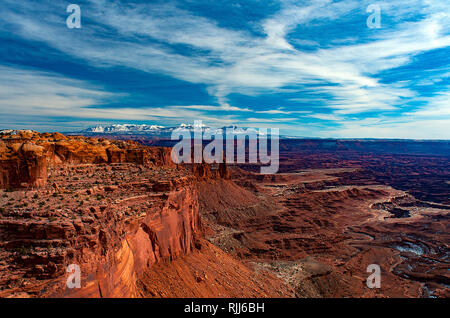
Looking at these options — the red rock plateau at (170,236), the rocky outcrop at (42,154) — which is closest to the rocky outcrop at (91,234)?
the red rock plateau at (170,236)

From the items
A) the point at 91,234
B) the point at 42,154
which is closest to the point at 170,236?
the point at 91,234

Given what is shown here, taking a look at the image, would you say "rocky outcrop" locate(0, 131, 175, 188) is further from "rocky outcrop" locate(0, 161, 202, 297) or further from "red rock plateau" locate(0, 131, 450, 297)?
"rocky outcrop" locate(0, 161, 202, 297)

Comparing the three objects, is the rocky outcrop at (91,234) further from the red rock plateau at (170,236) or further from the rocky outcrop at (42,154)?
the rocky outcrop at (42,154)

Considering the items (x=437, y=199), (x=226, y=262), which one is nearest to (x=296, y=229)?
(x=226, y=262)

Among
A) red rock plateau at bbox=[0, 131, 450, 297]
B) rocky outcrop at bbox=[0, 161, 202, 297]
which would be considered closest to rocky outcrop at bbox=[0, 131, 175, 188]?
red rock plateau at bbox=[0, 131, 450, 297]

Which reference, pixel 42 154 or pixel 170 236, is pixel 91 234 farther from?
pixel 170 236

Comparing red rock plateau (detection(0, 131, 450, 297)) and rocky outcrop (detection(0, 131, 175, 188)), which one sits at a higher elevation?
rocky outcrop (detection(0, 131, 175, 188))
